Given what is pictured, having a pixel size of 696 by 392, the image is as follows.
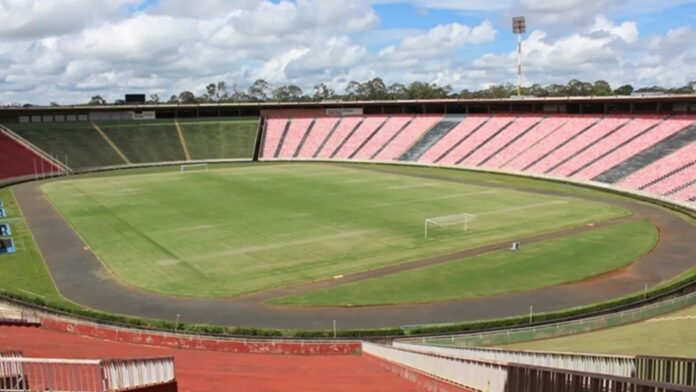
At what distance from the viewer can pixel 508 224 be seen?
152ft

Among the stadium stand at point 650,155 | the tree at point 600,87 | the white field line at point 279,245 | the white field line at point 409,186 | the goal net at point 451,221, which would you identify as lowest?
the white field line at point 279,245

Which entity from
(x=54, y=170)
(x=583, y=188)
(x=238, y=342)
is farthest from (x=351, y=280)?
Result: (x=54, y=170)

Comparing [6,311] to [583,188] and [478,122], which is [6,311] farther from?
[478,122]

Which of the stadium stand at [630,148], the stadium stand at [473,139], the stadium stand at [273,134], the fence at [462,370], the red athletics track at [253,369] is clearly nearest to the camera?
the fence at [462,370]

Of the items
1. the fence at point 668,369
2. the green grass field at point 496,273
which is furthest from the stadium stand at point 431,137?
the fence at point 668,369

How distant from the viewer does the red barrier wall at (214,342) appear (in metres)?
23.4

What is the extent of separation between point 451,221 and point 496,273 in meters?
13.7

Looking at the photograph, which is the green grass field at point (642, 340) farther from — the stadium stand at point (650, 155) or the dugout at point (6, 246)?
the stadium stand at point (650, 155)

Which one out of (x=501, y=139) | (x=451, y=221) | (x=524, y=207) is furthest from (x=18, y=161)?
(x=501, y=139)

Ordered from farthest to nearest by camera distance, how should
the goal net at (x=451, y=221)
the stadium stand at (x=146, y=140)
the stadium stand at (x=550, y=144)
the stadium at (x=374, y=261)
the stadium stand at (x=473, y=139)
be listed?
the stadium stand at (x=146, y=140) → the stadium stand at (x=473, y=139) → the stadium stand at (x=550, y=144) → the goal net at (x=451, y=221) → the stadium at (x=374, y=261)

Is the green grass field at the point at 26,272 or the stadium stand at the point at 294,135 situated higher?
the stadium stand at the point at 294,135

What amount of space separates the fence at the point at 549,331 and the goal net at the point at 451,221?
20.3 meters

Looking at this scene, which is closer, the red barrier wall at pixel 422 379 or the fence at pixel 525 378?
the fence at pixel 525 378

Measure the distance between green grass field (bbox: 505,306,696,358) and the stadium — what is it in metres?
0.14
